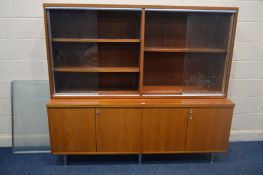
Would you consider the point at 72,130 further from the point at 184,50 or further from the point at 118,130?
the point at 184,50

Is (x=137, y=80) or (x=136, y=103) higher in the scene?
(x=137, y=80)

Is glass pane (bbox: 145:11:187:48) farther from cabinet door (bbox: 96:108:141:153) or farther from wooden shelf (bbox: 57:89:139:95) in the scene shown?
cabinet door (bbox: 96:108:141:153)

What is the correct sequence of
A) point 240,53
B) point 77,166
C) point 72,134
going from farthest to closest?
point 240,53 < point 77,166 < point 72,134

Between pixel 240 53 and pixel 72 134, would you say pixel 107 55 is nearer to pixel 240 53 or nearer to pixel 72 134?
pixel 72 134

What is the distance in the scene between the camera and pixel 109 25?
2506 millimetres

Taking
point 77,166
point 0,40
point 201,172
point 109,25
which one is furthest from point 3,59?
point 201,172

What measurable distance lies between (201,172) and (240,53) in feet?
4.57

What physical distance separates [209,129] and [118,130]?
92 cm

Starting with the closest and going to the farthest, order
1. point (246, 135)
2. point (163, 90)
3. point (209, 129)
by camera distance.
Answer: point (209, 129) → point (163, 90) → point (246, 135)

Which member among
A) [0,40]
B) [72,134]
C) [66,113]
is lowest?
[72,134]

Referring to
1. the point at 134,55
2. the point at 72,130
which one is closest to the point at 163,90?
the point at 134,55

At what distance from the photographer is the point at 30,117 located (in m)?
2.83

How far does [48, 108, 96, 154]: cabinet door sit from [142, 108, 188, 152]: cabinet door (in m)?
0.53

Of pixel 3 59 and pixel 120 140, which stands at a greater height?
pixel 3 59
